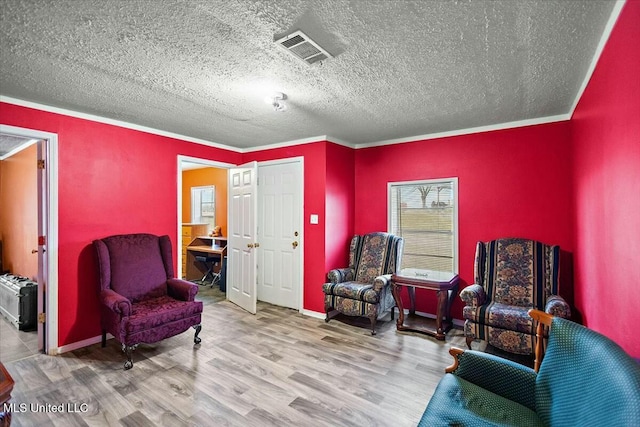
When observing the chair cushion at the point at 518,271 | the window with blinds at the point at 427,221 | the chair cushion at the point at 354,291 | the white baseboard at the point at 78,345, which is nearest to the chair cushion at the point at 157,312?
the white baseboard at the point at 78,345

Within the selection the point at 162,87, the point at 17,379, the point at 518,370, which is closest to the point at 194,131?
the point at 162,87

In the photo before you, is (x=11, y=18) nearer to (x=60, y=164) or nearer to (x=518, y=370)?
(x=60, y=164)

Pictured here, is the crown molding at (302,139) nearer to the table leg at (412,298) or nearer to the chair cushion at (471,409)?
the table leg at (412,298)

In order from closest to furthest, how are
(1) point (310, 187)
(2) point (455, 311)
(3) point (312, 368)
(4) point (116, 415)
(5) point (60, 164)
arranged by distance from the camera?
(4) point (116, 415), (3) point (312, 368), (5) point (60, 164), (2) point (455, 311), (1) point (310, 187)

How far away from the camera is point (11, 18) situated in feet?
5.49

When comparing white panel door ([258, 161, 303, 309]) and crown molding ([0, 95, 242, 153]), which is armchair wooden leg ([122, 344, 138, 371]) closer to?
white panel door ([258, 161, 303, 309])

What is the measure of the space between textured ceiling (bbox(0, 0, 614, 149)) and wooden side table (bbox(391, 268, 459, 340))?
5.93ft

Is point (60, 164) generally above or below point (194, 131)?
below

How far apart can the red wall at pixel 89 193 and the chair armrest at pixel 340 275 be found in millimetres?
2217

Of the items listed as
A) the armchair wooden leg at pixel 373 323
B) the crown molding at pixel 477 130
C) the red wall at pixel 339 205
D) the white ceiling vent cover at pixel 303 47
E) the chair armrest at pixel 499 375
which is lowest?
the armchair wooden leg at pixel 373 323

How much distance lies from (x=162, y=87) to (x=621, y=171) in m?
3.18

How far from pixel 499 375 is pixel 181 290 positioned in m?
2.95

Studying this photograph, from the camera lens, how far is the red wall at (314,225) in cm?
422

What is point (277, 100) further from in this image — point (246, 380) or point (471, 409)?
point (471, 409)
